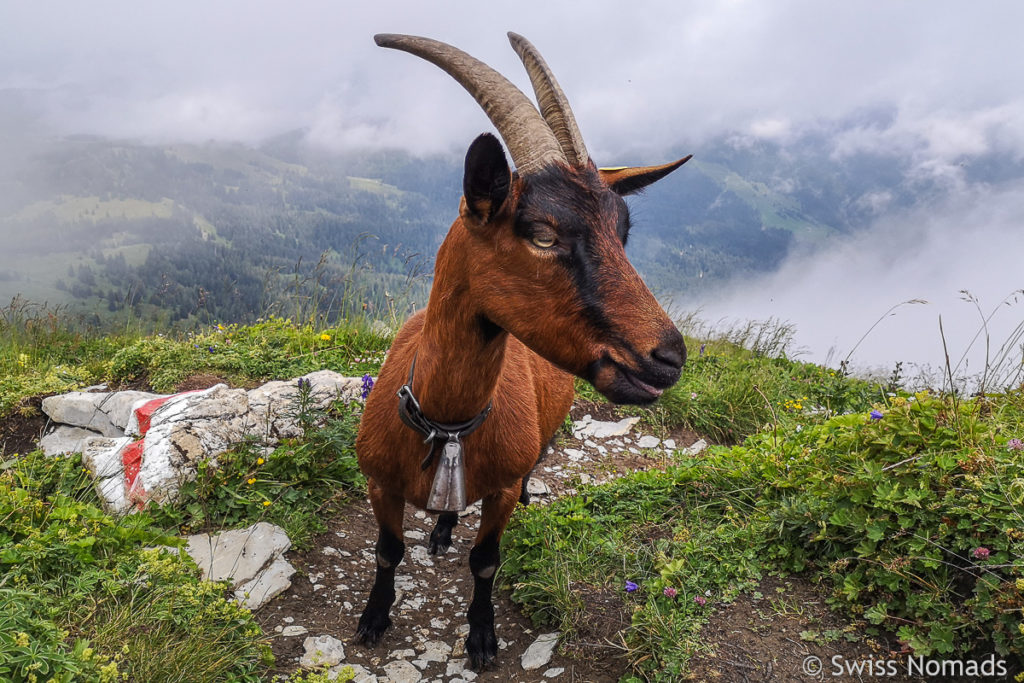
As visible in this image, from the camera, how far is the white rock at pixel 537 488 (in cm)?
Result: 542

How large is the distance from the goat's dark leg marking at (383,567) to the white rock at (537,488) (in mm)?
1909

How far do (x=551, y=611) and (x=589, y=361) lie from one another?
7.15ft

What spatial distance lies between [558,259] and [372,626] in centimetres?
268

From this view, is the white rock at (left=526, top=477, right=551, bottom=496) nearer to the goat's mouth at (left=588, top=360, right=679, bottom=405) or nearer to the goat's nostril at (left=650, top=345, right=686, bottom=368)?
the goat's mouth at (left=588, top=360, right=679, bottom=405)

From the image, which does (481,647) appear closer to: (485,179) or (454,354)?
(454,354)

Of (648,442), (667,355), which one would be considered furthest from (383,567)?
(648,442)

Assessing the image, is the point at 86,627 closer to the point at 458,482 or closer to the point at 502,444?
the point at 458,482

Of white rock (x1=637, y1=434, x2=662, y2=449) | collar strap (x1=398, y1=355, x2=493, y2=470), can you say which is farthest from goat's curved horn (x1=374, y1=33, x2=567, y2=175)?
white rock (x1=637, y1=434, x2=662, y2=449)

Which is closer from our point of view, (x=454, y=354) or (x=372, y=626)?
(x=454, y=354)

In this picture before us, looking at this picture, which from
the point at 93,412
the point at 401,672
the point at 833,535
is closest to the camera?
the point at 833,535

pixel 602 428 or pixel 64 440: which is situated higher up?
pixel 64 440

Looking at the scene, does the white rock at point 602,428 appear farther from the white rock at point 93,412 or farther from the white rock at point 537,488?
the white rock at point 93,412

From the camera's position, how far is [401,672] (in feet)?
11.2

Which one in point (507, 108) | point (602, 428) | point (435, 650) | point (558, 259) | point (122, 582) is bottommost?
point (435, 650)
